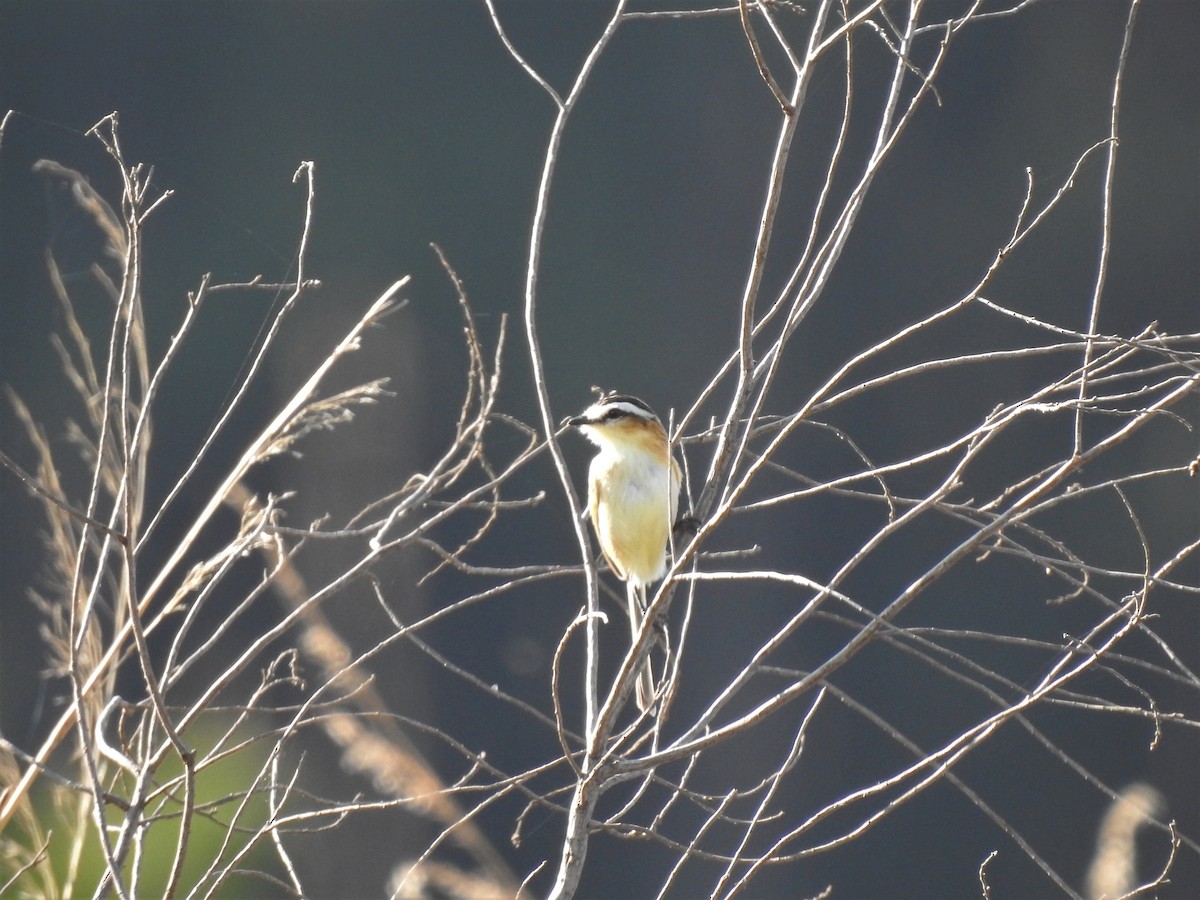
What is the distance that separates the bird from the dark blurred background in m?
3.86

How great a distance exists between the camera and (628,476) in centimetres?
382

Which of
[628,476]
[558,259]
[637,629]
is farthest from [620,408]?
[558,259]

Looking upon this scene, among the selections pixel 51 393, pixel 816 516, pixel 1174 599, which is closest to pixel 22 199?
pixel 51 393

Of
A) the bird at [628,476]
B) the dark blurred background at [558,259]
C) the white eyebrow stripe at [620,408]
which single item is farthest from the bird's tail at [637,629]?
the dark blurred background at [558,259]

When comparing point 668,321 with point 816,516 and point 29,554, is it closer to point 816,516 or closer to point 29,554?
point 816,516

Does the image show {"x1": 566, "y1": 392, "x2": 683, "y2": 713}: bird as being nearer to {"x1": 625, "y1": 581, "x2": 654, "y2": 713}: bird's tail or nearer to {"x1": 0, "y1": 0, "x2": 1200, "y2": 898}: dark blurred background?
{"x1": 625, "y1": 581, "x2": 654, "y2": 713}: bird's tail

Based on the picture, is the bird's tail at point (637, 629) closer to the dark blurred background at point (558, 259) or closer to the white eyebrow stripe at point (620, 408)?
the white eyebrow stripe at point (620, 408)

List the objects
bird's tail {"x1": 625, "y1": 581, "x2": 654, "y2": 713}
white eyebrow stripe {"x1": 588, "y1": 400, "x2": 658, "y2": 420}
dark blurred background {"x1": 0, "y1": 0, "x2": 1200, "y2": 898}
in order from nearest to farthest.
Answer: bird's tail {"x1": 625, "y1": 581, "x2": 654, "y2": 713}
white eyebrow stripe {"x1": 588, "y1": 400, "x2": 658, "y2": 420}
dark blurred background {"x1": 0, "y1": 0, "x2": 1200, "y2": 898}

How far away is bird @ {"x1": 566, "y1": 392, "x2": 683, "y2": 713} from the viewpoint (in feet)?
12.4

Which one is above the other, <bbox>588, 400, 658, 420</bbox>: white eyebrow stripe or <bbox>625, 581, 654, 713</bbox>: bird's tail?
<bbox>588, 400, 658, 420</bbox>: white eyebrow stripe

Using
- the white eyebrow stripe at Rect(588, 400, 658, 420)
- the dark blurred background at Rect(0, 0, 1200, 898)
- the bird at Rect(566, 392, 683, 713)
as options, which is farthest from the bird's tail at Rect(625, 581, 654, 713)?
the dark blurred background at Rect(0, 0, 1200, 898)

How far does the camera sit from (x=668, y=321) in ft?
28.8

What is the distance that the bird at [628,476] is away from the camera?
3.77 metres

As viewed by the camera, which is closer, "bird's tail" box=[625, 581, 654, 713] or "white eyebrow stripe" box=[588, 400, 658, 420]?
"bird's tail" box=[625, 581, 654, 713]
